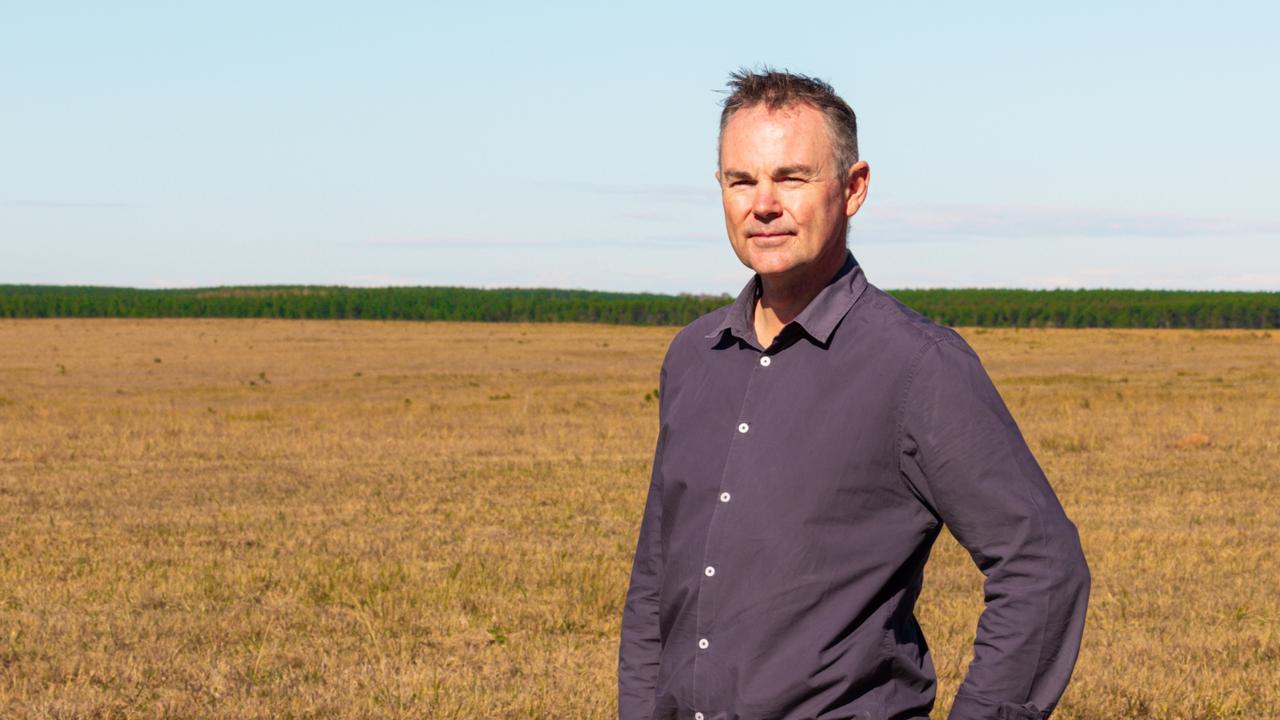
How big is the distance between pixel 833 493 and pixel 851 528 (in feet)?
0.23

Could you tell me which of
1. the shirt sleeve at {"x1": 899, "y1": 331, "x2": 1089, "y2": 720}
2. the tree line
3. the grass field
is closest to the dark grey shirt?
the shirt sleeve at {"x1": 899, "y1": 331, "x2": 1089, "y2": 720}

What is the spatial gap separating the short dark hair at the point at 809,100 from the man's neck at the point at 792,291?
0.58 ft

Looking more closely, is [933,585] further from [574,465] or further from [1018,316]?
[1018,316]

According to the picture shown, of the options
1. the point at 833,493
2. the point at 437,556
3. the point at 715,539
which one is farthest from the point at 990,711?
the point at 437,556

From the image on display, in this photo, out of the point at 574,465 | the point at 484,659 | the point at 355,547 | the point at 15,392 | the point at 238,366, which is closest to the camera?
the point at 484,659

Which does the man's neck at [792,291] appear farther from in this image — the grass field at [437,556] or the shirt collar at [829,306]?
the grass field at [437,556]

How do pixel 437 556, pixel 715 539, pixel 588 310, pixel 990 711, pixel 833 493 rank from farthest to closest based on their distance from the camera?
pixel 588 310, pixel 437 556, pixel 715 539, pixel 833 493, pixel 990 711

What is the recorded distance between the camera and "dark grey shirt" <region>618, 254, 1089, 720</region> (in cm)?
244

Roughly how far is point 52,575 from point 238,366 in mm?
43353

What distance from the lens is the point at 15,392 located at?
39.5 m

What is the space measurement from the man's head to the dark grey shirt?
0.12 m

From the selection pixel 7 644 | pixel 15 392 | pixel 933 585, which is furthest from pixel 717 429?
pixel 15 392

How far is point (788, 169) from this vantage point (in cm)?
262

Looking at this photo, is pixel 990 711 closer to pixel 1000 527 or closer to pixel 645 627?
pixel 1000 527
